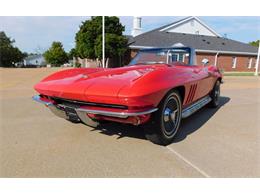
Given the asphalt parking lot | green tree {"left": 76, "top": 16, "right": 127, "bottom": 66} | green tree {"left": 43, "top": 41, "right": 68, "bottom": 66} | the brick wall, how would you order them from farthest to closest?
1. green tree {"left": 43, "top": 41, "right": 68, "bottom": 66}
2. the brick wall
3. green tree {"left": 76, "top": 16, "right": 127, "bottom": 66}
4. the asphalt parking lot

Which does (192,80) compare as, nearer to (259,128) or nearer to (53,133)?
(259,128)

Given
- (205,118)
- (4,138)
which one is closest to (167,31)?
(205,118)

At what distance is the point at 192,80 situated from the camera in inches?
130

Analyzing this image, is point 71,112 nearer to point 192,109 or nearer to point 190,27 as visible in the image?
point 192,109

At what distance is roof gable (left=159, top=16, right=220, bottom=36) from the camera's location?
27.3 meters

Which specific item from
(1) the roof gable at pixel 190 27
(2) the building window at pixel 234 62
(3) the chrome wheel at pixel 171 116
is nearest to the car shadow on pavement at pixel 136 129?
(3) the chrome wheel at pixel 171 116

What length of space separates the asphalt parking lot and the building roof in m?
16.8

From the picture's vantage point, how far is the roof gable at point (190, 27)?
27.3 meters

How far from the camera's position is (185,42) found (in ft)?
77.7

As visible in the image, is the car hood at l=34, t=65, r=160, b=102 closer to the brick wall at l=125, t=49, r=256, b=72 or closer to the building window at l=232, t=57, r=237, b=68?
the brick wall at l=125, t=49, r=256, b=72

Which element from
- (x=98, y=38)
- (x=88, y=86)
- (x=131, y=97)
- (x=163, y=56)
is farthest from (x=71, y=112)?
(x=98, y=38)

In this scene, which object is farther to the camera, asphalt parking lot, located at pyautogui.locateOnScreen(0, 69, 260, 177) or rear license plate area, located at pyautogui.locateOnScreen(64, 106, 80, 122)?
rear license plate area, located at pyautogui.locateOnScreen(64, 106, 80, 122)

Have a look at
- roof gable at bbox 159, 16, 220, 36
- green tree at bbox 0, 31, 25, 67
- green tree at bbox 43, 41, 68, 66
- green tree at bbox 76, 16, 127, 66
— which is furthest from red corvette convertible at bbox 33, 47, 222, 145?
green tree at bbox 43, 41, 68, 66

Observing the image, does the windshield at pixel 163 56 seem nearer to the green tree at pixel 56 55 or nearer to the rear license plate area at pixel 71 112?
the rear license plate area at pixel 71 112
